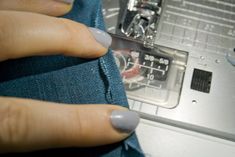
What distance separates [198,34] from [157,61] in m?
0.10

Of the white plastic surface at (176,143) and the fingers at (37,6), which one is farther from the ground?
the fingers at (37,6)

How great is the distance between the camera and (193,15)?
0.72m

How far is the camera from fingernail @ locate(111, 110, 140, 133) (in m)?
0.52

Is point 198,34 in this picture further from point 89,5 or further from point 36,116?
point 36,116

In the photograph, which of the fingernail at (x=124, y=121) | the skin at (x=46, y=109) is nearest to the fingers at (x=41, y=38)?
the skin at (x=46, y=109)

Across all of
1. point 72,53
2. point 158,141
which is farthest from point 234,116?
point 72,53

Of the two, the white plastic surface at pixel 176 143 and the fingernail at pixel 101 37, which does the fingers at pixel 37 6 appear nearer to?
the fingernail at pixel 101 37

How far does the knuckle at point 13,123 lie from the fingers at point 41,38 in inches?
3.3

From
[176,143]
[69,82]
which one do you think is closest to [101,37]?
[69,82]

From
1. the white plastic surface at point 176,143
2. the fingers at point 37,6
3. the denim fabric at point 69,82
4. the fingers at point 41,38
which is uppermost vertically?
the fingers at point 37,6

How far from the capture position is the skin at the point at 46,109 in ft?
1.63

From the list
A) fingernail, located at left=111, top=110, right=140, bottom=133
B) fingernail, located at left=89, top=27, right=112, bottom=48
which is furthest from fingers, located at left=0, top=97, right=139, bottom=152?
fingernail, located at left=89, top=27, right=112, bottom=48

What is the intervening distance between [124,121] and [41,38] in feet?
0.53

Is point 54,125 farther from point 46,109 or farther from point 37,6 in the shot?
point 37,6
